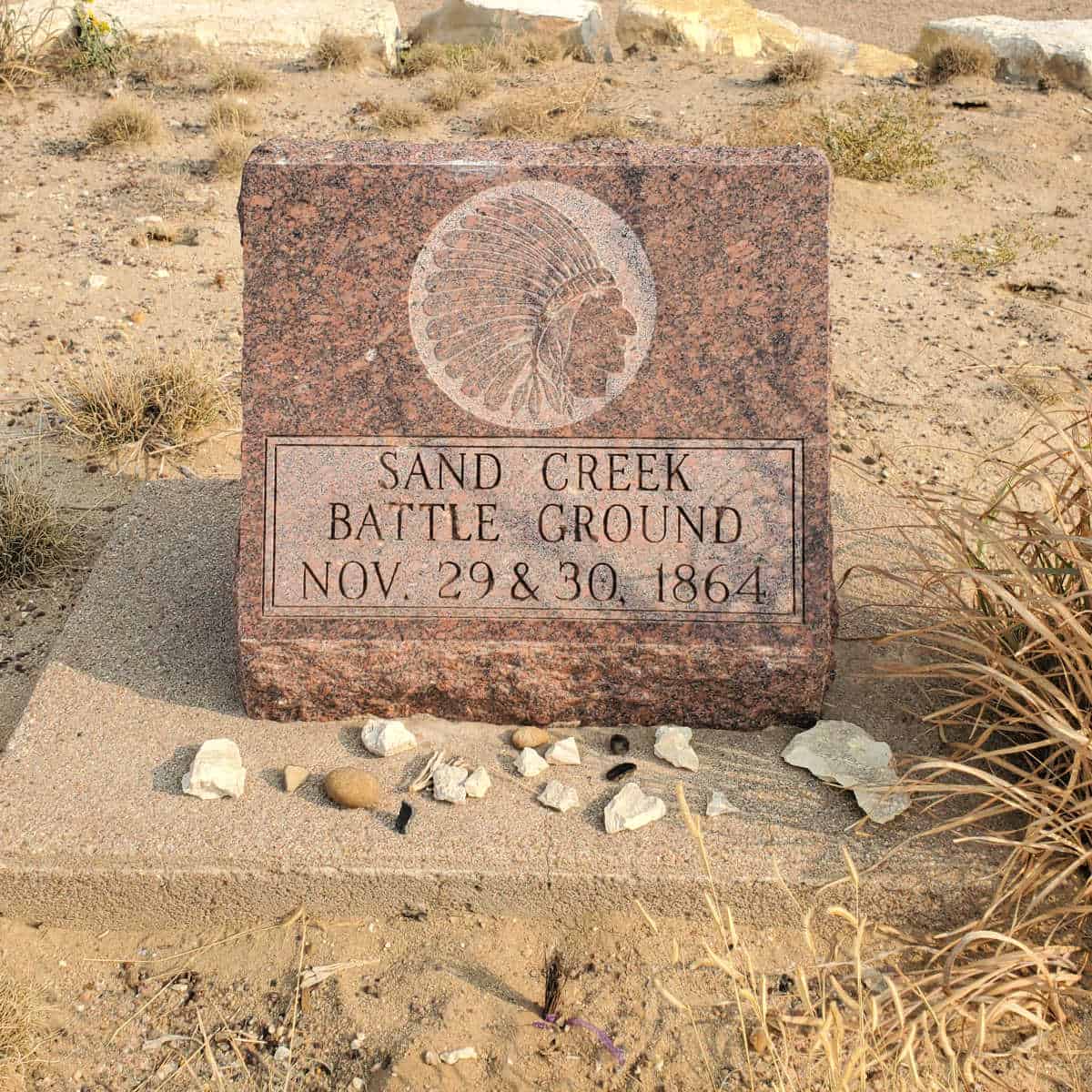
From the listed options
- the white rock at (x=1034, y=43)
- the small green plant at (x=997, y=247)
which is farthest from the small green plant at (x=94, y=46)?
the white rock at (x=1034, y=43)

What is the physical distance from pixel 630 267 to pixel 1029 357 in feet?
10.7

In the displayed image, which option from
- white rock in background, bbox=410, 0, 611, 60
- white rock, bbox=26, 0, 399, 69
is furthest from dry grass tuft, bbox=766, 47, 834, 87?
white rock, bbox=26, 0, 399, 69

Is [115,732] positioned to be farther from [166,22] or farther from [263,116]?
[166,22]

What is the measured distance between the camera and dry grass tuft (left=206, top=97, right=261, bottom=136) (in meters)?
7.69

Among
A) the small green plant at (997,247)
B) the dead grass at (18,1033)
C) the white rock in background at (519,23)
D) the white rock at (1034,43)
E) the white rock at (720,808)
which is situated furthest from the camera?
the white rock in background at (519,23)

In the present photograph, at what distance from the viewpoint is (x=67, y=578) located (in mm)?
3844

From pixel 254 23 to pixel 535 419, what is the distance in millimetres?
8326

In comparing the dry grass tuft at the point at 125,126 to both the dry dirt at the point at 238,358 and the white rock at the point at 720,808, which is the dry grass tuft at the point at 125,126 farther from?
the white rock at the point at 720,808

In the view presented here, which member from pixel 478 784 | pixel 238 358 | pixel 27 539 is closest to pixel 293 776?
pixel 478 784

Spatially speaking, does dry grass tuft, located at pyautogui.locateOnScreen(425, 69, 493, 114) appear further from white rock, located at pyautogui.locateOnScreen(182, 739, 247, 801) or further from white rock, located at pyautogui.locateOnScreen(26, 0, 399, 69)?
white rock, located at pyautogui.locateOnScreen(182, 739, 247, 801)

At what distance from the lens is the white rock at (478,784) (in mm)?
2652

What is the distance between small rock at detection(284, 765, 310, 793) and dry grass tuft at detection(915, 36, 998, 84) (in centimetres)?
898

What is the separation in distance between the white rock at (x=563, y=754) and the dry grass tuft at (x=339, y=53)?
7.87 metres

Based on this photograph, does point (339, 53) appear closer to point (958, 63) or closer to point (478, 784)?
point (958, 63)
